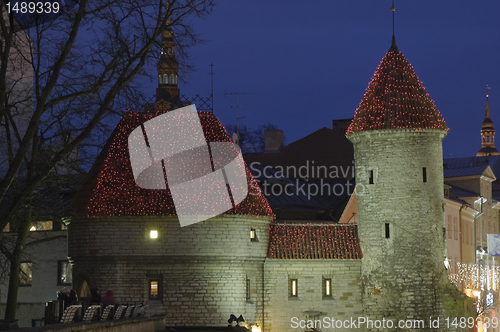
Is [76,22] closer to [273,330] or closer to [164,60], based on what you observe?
[164,60]

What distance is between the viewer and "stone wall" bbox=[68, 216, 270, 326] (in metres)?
34.2

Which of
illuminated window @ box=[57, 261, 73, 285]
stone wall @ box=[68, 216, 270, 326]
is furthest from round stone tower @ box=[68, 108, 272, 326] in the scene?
illuminated window @ box=[57, 261, 73, 285]

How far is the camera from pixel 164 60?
23.8 meters

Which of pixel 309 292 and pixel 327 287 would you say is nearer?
pixel 309 292

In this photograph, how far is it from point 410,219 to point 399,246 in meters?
1.22

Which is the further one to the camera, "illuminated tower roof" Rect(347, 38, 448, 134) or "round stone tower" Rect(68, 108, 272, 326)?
"illuminated tower roof" Rect(347, 38, 448, 134)

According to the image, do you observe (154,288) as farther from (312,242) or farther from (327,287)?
(327,287)

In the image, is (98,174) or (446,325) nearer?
(98,174)

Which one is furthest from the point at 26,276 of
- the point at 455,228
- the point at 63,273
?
the point at 455,228

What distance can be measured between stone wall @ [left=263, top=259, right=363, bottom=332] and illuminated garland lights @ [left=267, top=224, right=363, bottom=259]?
262 mm

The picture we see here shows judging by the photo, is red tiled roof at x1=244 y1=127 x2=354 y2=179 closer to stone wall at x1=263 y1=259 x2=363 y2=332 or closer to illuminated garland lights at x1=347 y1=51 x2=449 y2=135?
illuminated garland lights at x1=347 y1=51 x2=449 y2=135

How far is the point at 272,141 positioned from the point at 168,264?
116 ft

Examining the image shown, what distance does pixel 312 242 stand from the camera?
37688 mm

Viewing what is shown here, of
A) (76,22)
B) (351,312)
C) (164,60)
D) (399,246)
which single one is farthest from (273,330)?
(76,22)
